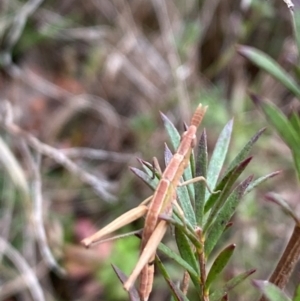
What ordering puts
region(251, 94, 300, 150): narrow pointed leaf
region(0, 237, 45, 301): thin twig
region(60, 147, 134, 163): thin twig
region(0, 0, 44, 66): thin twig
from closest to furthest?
region(251, 94, 300, 150): narrow pointed leaf, region(0, 237, 45, 301): thin twig, region(60, 147, 134, 163): thin twig, region(0, 0, 44, 66): thin twig

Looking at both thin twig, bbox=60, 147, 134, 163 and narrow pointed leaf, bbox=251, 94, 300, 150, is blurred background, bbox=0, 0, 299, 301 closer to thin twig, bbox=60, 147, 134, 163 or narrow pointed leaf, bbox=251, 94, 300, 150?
thin twig, bbox=60, 147, 134, 163

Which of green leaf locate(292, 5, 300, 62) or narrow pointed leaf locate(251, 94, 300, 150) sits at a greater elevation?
green leaf locate(292, 5, 300, 62)

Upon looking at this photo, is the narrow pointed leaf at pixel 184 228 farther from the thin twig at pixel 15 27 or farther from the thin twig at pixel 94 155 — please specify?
the thin twig at pixel 15 27

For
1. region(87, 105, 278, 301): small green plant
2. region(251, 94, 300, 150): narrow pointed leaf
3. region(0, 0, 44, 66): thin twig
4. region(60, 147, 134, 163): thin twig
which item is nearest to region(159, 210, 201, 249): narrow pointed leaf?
region(87, 105, 278, 301): small green plant

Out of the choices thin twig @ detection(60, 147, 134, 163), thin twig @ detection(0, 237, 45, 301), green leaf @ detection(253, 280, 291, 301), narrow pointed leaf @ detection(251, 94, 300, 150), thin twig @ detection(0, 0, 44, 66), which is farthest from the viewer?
thin twig @ detection(0, 0, 44, 66)

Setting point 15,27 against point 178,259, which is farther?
point 15,27

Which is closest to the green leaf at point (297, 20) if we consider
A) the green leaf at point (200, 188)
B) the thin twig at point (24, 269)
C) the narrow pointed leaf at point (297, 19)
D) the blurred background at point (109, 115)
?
the narrow pointed leaf at point (297, 19)

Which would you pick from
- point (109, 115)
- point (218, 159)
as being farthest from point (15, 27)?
point (218, 159)

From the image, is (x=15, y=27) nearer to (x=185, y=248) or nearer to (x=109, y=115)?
(x=109, y=115)
